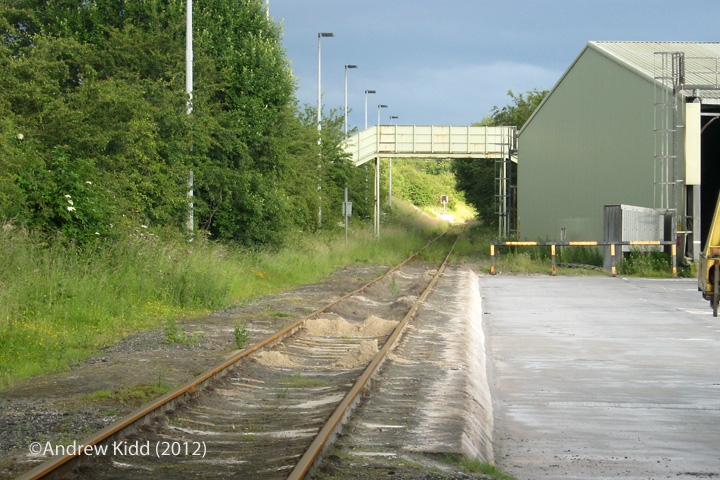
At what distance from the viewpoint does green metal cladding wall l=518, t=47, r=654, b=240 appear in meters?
31.8

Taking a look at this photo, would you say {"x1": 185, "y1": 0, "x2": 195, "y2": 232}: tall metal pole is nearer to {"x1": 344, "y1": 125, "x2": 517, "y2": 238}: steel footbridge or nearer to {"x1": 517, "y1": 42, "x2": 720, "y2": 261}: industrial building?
{"x1": 517, "y1": 42, "x2": 720, "y2": 261}: industrial building

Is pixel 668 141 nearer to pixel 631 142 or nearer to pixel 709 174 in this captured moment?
pixel 631 142

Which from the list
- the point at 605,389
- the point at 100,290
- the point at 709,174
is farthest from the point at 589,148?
the point at 605,389

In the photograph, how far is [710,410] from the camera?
9.07 meters

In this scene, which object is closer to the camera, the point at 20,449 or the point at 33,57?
the point at 20,449

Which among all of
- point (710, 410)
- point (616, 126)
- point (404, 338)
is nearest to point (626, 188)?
point (616, 126)

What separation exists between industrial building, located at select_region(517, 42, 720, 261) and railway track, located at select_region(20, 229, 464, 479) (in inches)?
742

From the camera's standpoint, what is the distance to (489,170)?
227 ft

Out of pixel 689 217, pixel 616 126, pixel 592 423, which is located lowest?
pixel 592 423

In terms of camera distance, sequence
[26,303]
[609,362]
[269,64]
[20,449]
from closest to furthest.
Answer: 1. [20,449]
2. [609,362]
3. [26,303]
4. [269,64]

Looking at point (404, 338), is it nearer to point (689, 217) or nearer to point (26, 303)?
point (26, 303)

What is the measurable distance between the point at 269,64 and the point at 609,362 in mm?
18714

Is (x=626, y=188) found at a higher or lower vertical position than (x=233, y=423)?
higher

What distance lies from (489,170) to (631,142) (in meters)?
36.8
